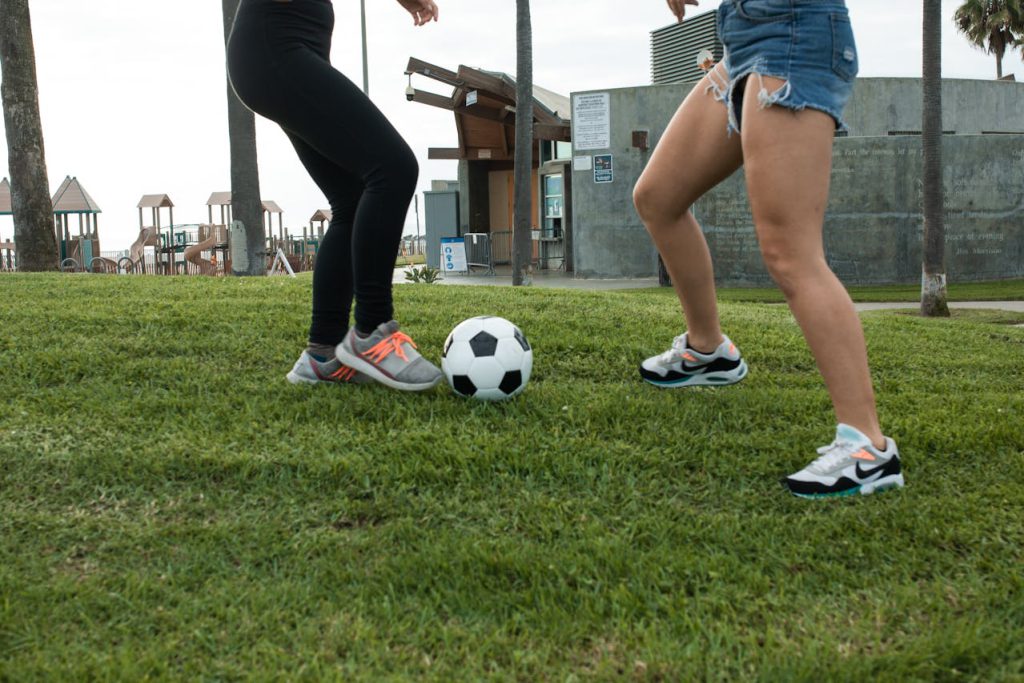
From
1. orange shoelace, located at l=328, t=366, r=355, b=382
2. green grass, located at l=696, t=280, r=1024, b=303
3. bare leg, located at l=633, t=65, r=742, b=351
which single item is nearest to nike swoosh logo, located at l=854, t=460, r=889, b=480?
bare leg, located at l=633, t=65, r=742, b=351

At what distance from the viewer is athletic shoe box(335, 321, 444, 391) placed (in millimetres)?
3480

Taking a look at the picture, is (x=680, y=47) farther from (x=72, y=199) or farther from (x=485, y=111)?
(x=72, y=199)

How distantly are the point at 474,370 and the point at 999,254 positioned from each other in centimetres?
1788

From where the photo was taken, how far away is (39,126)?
43.3ft

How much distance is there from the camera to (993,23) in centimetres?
4372

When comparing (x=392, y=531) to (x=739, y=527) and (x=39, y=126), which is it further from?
(x=39, y=126)

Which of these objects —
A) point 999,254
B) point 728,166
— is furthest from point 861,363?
point 999,254

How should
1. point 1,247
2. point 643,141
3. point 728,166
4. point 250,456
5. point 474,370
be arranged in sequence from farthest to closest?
point 1,247, point 643,141, point 474,370, point 728,166, point 250,456

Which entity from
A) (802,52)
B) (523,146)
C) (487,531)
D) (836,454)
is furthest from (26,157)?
(836,454)

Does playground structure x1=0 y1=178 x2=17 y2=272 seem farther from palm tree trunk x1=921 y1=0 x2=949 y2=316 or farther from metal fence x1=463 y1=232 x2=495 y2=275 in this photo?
palm tree trunk x1=921 y1=0 x2=949 y2=316

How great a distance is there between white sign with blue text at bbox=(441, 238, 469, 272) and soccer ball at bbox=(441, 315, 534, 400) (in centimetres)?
2182

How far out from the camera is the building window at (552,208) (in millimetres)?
26703

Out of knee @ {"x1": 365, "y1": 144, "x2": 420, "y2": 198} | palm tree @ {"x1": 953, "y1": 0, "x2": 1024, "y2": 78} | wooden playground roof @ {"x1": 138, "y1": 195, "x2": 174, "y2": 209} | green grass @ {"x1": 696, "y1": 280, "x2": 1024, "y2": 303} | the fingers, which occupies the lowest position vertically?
green grass @ {"x1": 696, "y1": 280, "x2": 1024, "y2": 303}

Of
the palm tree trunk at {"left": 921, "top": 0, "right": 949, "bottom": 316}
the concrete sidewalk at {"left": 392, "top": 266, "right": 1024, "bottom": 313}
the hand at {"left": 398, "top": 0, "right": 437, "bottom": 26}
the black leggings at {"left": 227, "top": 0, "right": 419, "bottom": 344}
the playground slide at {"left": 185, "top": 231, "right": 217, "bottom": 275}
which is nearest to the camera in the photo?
the black leggings at {"left": 227, "top": 0, "right": 419, "bottom": 344}
